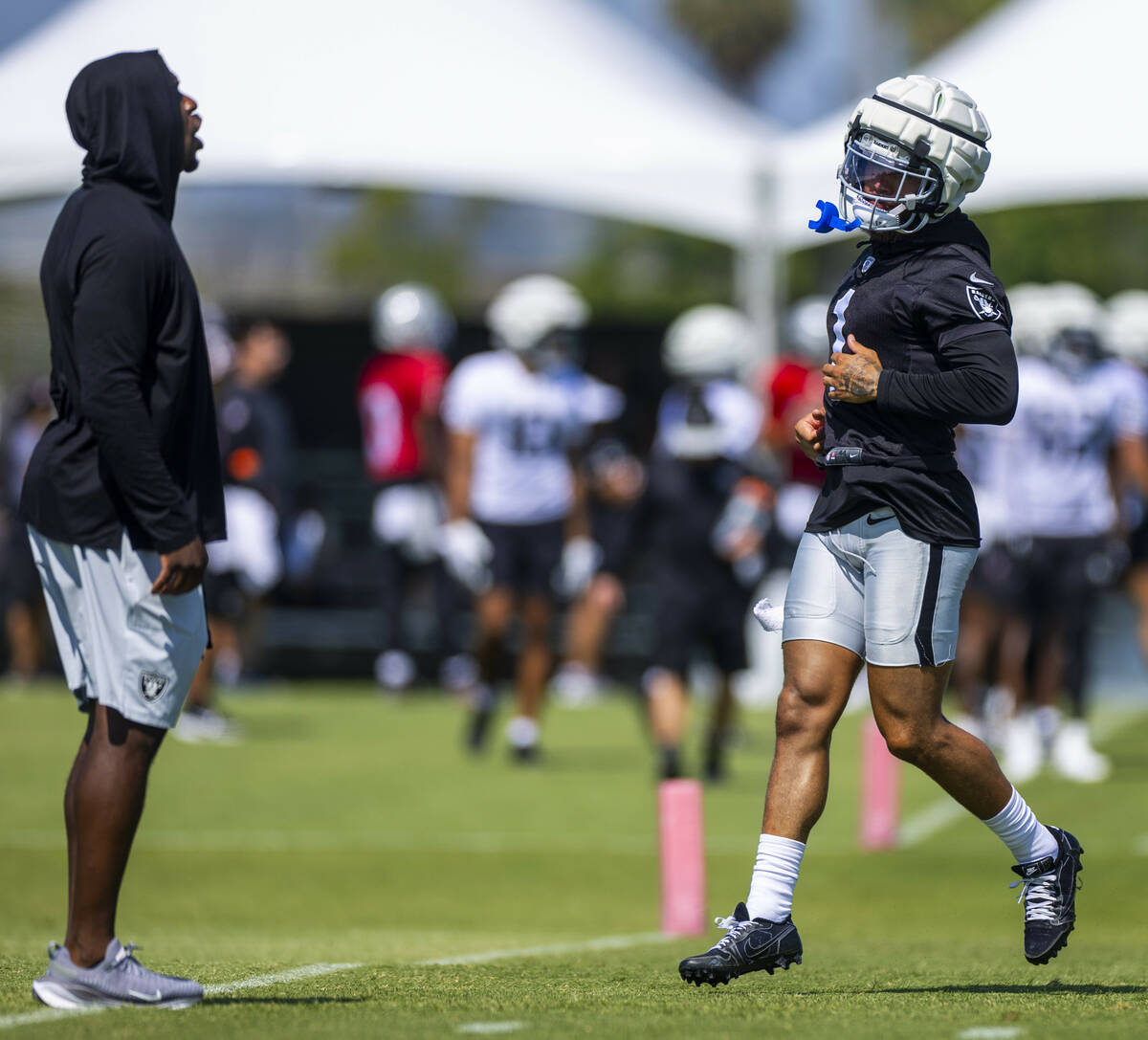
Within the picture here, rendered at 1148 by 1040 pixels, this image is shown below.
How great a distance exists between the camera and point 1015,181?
1305 centimetres

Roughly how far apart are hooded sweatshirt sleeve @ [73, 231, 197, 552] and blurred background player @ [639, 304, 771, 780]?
241 inches

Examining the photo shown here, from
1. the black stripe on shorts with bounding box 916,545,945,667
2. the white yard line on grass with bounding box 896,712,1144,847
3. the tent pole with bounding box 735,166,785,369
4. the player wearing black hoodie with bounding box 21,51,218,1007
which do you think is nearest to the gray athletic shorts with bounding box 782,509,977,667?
the black stripe on shorts with bounding box 916,545,945,667

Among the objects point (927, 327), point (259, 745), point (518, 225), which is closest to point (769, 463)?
Result: point (259, 745)

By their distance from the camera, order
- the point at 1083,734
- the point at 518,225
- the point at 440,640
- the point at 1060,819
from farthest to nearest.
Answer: the point at 518,225
the point at 440,640
the point at 1083,734
the point at 1060,819

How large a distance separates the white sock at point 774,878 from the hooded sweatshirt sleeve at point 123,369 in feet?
5.09

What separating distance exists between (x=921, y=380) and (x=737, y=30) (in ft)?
157

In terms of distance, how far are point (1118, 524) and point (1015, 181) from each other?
2463 millimetres

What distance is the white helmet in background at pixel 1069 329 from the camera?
11328mm

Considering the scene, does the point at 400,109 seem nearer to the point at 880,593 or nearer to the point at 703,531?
the point at 703,531

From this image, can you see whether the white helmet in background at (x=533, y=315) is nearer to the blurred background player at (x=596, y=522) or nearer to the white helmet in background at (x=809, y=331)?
the blurred background player at (x=596, y=522)

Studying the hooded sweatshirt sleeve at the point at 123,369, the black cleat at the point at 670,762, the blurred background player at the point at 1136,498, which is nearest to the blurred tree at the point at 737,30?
the blurred background player at the point at 1136,498

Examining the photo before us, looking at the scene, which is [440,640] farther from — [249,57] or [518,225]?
[518,225]

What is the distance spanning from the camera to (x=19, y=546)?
15555 mm

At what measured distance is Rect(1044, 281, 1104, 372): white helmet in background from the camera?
11.3 meters
